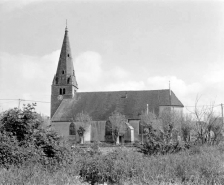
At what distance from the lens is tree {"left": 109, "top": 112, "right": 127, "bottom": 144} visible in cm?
4731

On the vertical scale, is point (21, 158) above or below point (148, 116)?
below

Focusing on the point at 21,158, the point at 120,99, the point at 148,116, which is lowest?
the point at 21,158

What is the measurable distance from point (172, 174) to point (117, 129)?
38734 mm

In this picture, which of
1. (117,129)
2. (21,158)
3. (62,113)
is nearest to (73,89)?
(62,113)

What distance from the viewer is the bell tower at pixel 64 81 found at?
56.8 meters

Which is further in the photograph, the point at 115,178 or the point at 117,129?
the point at 117,129

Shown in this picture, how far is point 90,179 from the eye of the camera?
29.2 feet

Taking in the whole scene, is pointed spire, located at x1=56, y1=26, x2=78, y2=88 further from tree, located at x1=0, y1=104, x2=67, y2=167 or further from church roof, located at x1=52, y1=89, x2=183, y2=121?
tree, located at x1=0, y1=104, x2=67, y2=167

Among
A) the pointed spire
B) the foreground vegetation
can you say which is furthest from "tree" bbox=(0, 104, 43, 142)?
the pointed spire

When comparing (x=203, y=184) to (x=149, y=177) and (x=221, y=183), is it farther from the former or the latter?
(x=149, y=177)

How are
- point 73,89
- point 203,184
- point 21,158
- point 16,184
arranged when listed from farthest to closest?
point 73,89
point 21,158
point 203,184
point 16,184

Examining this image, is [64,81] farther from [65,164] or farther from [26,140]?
[65,164]

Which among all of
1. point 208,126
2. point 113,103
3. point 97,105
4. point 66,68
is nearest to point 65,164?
point 208,126

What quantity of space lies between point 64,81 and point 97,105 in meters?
9.13
